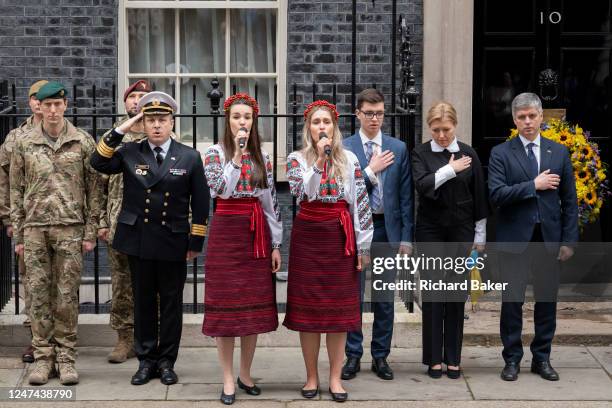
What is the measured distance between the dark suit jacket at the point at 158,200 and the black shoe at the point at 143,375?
28.3 inches

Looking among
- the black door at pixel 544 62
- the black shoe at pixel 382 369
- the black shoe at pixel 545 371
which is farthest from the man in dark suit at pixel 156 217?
the black door at pixel 544 62

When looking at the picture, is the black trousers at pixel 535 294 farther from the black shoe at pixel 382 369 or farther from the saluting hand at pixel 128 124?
the saluting hand at pixel 128 124

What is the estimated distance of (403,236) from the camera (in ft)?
25.0

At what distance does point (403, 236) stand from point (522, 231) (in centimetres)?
75

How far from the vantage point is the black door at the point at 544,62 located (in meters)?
10.3

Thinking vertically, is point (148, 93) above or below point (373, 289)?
above

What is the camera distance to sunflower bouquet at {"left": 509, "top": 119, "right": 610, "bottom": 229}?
375 inches

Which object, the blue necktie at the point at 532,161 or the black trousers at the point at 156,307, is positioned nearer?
the black trousers at the point at 156,307

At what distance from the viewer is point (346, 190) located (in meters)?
7.12

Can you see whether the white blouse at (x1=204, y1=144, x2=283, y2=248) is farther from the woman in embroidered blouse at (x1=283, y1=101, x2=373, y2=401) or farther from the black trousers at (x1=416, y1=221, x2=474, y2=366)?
the black trousers at (x1=416, y1=221, x2=474, y2=366)

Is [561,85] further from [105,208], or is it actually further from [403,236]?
[105,208]

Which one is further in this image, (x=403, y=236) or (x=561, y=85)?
(x=561, y=85)

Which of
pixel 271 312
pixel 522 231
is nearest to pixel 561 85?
pixel 522 231

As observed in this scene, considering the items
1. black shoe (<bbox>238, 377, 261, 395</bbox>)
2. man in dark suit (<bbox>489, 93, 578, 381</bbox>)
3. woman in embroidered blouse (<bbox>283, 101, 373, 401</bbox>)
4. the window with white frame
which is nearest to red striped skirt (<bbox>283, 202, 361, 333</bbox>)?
woman in embroidered blouse (<bbox>283, 101, 373, 401</bbox>)
